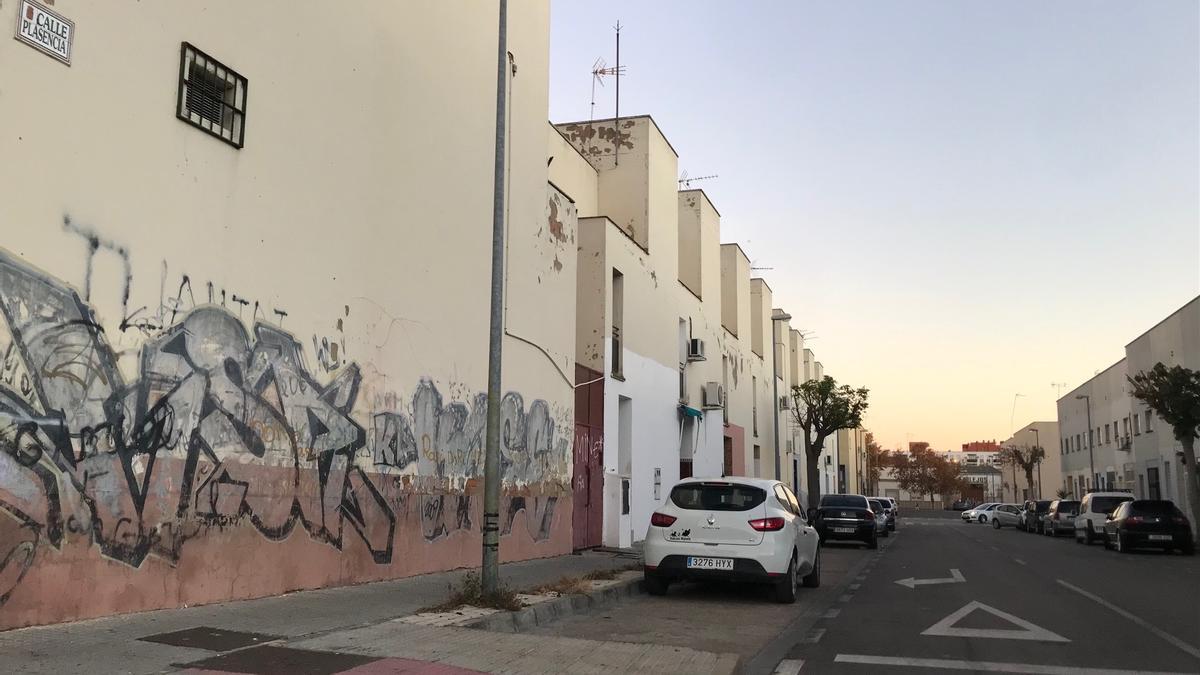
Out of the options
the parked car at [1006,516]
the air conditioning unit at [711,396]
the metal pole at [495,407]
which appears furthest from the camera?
the parked car at [1006,516]

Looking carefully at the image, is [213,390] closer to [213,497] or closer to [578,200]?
[213,497]

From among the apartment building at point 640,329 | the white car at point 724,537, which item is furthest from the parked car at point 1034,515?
the white car at point 724,537

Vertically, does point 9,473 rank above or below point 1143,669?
above

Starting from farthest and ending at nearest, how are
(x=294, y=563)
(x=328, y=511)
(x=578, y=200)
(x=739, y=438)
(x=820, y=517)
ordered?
1. (x=739, y=438)
2. (x=820, y=517)
3. (x=578, y=200)
4. (x=328, y=511)
5. (x=294, y=563)

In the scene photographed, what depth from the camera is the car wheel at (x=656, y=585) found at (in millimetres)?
12188

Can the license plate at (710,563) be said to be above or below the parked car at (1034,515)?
above

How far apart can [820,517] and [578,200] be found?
1137cm

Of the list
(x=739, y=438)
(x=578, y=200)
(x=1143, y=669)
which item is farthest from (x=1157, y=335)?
(x=1143, y=669)

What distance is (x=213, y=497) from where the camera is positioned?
841cm

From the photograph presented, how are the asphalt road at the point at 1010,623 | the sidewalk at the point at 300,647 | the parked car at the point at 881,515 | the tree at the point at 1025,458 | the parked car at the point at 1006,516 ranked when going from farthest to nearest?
the tree at the point at 1025,458
the parked car at the point at 1006,516
the parked car at the point at 881,515
the asphalt road at the point at 1010,623
the sidewalk at the point at 300,647

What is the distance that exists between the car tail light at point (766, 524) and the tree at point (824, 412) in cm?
4144

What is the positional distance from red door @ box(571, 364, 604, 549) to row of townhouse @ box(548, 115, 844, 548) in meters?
0.04

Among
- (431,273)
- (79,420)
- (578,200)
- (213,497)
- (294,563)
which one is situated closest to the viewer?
(79,420)

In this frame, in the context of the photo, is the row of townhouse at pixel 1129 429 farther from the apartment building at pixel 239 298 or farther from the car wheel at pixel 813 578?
the apartment building at pixel 239 298
